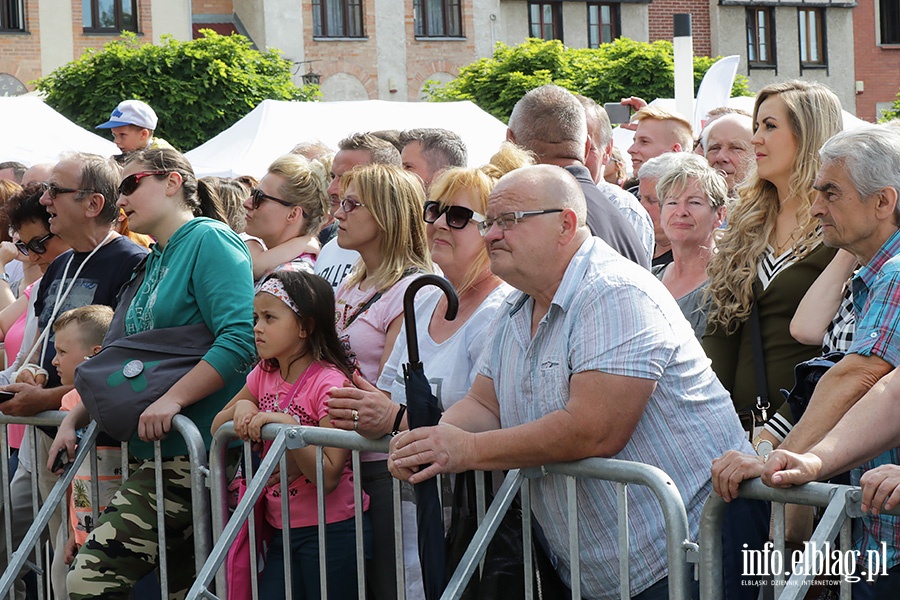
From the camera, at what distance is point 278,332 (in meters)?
4.21

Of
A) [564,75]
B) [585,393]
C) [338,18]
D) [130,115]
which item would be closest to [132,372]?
[585,393]

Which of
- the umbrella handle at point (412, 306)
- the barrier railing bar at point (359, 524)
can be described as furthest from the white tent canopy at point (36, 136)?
the umbrella handle at point (412, 306)

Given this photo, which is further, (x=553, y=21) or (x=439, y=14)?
(x=553, y=21)

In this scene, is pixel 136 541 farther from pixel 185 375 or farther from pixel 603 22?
pixel 603 22

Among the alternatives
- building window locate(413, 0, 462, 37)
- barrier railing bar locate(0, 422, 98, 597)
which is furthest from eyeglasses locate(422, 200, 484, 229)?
building window locate(413, 0, 462, 37)

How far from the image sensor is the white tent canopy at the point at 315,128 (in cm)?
1371

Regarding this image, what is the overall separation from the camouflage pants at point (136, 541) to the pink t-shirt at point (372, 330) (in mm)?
829

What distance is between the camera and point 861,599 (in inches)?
116

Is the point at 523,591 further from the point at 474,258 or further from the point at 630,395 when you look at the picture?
the point at 474,258

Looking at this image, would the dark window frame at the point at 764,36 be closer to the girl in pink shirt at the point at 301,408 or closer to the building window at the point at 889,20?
the building window at the point at 889,20

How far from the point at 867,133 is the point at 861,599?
1.18 m

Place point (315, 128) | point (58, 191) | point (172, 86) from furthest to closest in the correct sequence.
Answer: point (172, 86) → point (315, 128) → point (58, 191)

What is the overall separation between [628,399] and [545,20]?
34.1 meters

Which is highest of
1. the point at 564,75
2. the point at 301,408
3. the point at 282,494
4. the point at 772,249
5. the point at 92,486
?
the point at 564,75
